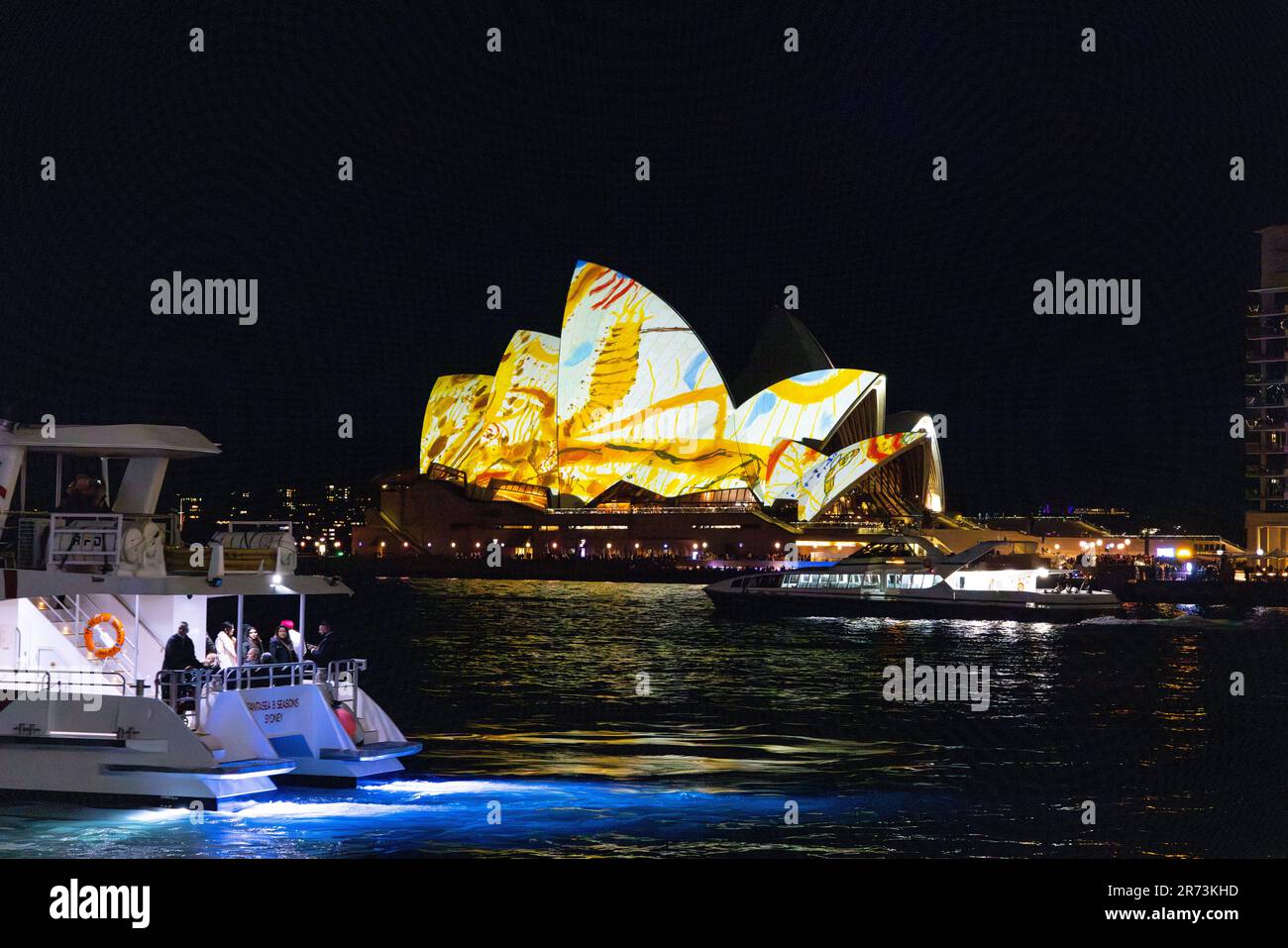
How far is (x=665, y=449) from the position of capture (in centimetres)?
11281

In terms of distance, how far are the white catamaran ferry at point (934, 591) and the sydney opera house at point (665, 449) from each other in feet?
131

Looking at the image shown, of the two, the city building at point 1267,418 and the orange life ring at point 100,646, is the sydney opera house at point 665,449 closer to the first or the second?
the city building at point 1267,418

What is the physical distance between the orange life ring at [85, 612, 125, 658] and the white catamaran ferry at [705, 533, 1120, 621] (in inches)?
1787

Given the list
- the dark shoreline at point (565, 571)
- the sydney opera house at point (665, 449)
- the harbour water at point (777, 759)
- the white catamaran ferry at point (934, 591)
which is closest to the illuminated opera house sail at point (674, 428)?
the sydney opera house at point (665, 449)

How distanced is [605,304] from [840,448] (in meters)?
18.2

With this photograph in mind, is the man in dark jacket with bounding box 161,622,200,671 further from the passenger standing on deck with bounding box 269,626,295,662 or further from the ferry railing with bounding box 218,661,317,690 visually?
the passenger standing on deck with bounding box 269,626,295,662

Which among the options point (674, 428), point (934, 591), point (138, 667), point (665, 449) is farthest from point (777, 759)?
point (665, 449)

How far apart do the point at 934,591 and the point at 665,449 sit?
170 feet

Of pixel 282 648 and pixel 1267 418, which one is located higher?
pixel 1267 418

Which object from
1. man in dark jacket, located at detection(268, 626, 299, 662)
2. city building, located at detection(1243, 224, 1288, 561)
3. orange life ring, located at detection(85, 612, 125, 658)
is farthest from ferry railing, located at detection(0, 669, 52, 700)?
city building, located at detection(1243, 224, 1288, 561)

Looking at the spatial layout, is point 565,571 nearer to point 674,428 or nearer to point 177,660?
point 674,428
